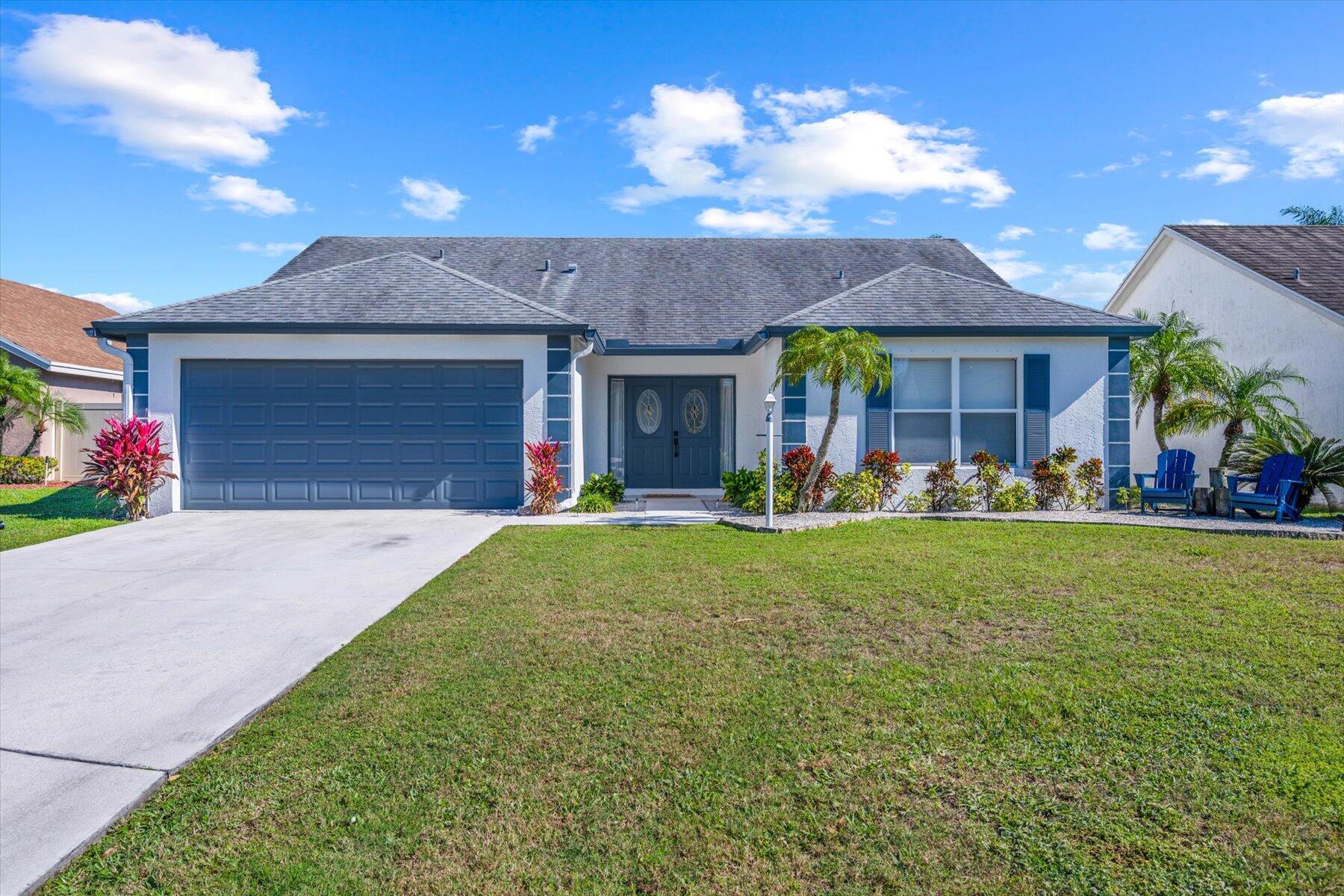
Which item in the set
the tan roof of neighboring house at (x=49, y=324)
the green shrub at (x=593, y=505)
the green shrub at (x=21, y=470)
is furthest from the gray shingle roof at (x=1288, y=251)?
the green shrub at (x=21, y=470)

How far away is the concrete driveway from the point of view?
3123 millimetres

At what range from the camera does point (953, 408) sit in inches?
475

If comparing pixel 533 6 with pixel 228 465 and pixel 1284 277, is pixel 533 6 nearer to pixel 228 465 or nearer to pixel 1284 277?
pixel 228 465

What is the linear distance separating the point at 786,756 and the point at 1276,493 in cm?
1123

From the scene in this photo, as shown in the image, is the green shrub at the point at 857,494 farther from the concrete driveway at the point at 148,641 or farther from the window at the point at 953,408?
the concrete driveway at the point at 148,641

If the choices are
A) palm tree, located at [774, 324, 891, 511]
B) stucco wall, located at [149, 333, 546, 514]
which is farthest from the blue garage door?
palm tree, located at [774, 324, 891, 511]

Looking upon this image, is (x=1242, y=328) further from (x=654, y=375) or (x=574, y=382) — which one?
(x=574, y=382)

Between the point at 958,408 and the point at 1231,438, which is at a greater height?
the point at 958,408

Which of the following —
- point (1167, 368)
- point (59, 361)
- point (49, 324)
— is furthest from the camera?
point (49, 324)

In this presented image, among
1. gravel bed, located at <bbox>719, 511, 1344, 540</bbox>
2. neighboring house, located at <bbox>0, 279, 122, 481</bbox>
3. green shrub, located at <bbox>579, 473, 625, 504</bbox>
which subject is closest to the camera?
gravel bed, located at <bbox>719, 511, 1344, 540</bbox>

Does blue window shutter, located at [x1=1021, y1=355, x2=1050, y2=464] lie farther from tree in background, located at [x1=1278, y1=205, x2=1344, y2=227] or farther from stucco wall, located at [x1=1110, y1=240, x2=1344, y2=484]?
tree in background, located at [x1=1278, y1=205, x2=1344, y2=227]

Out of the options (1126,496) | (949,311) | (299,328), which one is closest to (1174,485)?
(1126,496)

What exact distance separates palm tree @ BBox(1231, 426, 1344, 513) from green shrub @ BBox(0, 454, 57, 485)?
2413 centimetres

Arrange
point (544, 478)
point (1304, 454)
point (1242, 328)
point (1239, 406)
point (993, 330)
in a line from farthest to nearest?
point (1242, 328), point (1239, 406), point (1304, 454), point (993, 330), point (544, 478)
